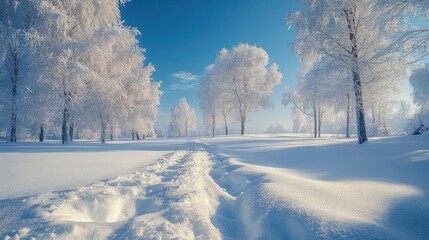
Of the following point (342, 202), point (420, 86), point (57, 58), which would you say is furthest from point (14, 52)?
point (420, 86)

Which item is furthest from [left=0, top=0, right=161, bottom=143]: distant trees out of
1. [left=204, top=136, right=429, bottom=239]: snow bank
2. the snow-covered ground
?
[left=204, top=136, right=429, bottom=239]: snow bank

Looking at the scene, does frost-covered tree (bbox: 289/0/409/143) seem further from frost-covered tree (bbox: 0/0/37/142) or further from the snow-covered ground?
frost-covered tree (bbox: 0/0/37/142)

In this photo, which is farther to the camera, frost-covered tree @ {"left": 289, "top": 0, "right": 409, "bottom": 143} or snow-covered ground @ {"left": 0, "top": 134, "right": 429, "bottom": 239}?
frost-covered tree @ {"left": 289, "top": 0, "right": 409, "bottom": 143}

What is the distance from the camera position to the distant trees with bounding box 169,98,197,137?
55.4m

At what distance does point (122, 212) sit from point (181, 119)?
5329 cm

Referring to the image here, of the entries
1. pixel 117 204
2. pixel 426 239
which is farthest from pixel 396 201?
pixel 117 204

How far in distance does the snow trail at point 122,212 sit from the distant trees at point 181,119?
171 ft

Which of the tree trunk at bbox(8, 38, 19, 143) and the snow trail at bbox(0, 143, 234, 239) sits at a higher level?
the tree trunk at bbox(8, 38, 19, 143)

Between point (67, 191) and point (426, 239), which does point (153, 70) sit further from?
point (426, 239)

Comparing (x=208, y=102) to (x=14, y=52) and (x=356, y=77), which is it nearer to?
(x=14, y=52)

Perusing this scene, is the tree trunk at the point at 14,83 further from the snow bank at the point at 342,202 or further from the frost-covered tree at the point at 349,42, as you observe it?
the frost-covered tree at the point at 349,42

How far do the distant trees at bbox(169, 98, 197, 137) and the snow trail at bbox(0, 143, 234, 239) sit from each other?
52019 mm

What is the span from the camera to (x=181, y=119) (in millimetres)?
55469

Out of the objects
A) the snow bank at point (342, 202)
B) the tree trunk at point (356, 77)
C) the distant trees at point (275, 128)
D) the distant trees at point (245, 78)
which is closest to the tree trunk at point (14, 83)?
the snow bank at point (342, 202)
